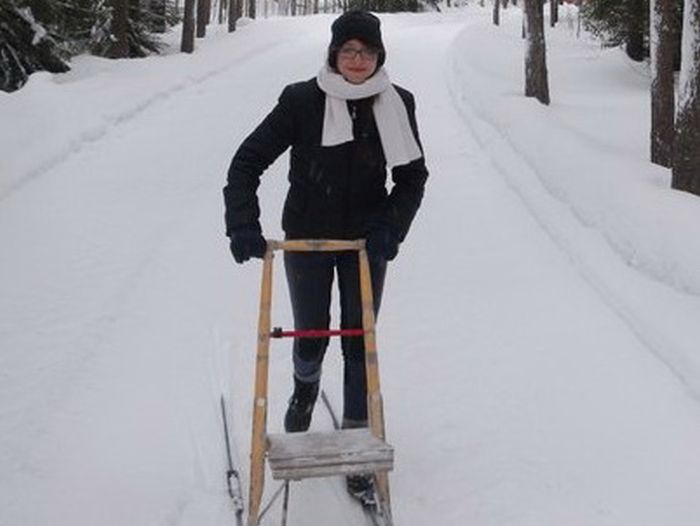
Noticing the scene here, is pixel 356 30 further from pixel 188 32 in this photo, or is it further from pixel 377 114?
pixel 188 32

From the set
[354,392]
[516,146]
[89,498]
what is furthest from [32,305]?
[516,146]

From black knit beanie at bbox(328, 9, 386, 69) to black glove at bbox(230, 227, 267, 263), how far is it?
80 cm

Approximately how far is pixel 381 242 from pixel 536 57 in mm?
14076

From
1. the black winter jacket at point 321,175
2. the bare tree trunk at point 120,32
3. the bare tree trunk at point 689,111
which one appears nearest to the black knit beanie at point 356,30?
the black winter jacket at point 321,175

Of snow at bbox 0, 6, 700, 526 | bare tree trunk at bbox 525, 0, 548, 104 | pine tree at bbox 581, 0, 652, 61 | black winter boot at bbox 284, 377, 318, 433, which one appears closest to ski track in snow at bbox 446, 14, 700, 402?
snow at bbox 0, 6, 700, 526

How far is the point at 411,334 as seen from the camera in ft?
20.4

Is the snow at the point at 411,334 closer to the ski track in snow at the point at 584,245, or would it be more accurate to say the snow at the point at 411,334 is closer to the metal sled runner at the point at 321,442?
the ski track in snow at the point at 584,245

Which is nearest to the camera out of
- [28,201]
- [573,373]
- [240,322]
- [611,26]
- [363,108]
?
[363,108]

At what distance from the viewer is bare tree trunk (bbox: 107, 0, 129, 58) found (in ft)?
66.0

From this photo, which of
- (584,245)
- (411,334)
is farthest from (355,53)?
(584,245)

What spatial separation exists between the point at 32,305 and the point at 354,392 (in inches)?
130

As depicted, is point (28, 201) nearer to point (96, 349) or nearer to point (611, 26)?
point (96, 349)

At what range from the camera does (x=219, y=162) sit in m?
11.4

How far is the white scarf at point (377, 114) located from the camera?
11.5 ft
